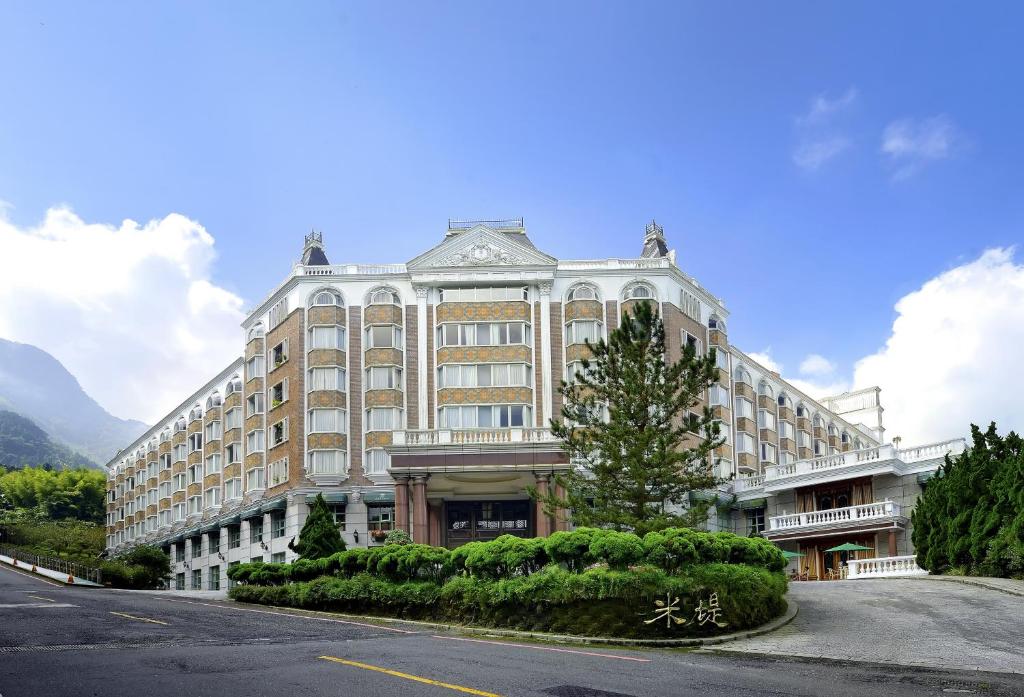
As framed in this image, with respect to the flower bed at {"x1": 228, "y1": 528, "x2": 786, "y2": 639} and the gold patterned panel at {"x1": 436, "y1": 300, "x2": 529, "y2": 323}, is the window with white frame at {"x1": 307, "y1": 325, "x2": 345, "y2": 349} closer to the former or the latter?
the gold patterned panel at {"x1": 436, "y1": 300, "x2": 529, "y2": 323}

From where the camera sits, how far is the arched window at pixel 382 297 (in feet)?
196

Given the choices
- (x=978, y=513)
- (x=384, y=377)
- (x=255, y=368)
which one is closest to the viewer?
(x=978, y=513)

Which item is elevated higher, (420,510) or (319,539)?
(420,510)

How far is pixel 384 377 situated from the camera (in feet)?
→ 193

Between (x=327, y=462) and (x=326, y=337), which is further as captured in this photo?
(x=326, y=337)

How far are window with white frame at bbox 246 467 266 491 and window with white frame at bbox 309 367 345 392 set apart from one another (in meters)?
7.79

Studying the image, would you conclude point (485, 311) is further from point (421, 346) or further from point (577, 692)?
point (577, 692)

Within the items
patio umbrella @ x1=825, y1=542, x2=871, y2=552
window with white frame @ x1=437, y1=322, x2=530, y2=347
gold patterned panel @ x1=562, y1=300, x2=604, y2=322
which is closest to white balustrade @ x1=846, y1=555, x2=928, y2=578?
patio umbrella @ x1=825, y1=542, x2=871, y2=552

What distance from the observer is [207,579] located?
2795 inches

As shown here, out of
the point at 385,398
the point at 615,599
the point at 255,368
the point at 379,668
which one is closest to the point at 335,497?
the point at 385,398

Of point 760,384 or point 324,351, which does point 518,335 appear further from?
point 760,384

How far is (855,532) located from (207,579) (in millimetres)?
43608

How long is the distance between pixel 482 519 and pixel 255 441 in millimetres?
16630

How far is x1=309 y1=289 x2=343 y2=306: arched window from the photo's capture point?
59906mm
